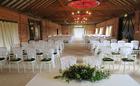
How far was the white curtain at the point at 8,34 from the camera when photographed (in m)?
7.82

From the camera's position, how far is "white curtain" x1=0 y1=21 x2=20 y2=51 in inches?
308

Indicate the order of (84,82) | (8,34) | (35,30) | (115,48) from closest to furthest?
(84,82) → (115,48) → (8,34) → (35,30)

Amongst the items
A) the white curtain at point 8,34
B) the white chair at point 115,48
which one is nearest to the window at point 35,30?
the white curtain at point 8,34

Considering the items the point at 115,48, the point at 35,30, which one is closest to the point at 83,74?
the point at 115,48

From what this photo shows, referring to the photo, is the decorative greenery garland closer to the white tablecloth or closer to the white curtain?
the white tablecloth

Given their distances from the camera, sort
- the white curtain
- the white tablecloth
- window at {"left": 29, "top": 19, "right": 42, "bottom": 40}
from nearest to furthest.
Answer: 1. the white tablecloth
2. the white curtain
3. window at {"left": 29, "top": 19, "right": 42, "bottom": 40}

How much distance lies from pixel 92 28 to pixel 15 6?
2413cm

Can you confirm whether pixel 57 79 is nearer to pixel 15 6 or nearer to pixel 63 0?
pixel 15 6

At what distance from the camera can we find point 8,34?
332 inches

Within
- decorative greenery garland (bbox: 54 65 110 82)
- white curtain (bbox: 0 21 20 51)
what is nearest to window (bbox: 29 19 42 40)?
white curtain (bbox: 0 21 20 51)

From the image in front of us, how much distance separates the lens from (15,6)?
29.9 feet

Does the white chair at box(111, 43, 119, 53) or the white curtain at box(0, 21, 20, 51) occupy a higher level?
the white curtain at box(0, 21, 20, 51)

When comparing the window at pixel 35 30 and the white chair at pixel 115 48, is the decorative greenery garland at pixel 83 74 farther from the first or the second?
the window at pixel 35 30

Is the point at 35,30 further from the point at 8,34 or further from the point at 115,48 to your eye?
the point at 115,48
